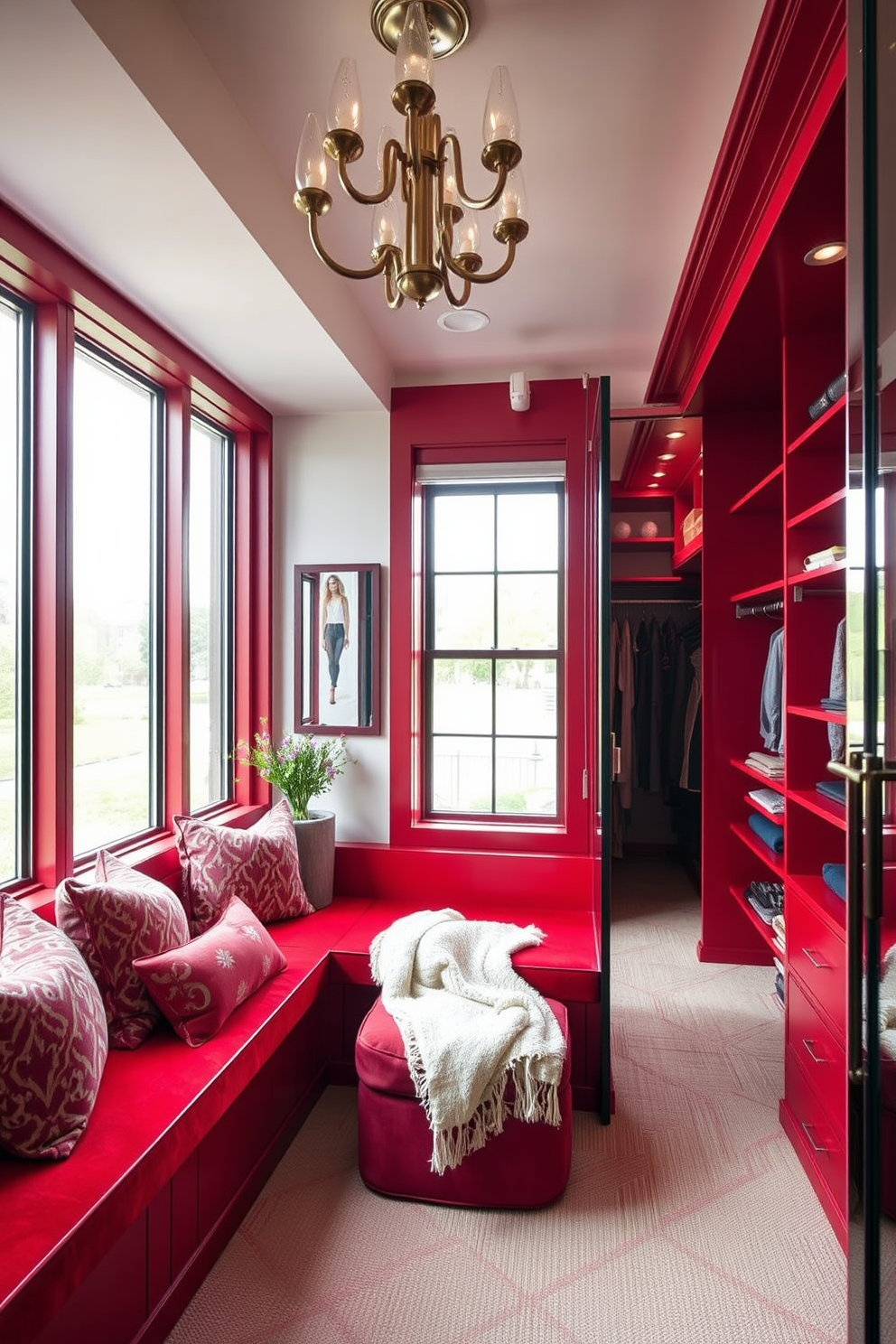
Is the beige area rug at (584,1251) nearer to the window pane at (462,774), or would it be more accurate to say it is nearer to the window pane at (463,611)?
the window pane at (462,774)

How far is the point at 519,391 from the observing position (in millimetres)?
3225

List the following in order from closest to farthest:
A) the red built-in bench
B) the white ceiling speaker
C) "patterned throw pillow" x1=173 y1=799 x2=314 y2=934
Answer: the red built-in bench, "patterned throw pillow" x1=173 y1=799 x2=314 y2=934, the white ceiling speaker

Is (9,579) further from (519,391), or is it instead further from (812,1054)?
(812,1054)

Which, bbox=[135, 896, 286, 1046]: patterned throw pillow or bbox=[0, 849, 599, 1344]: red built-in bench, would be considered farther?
bbox=[135, 896, 286, 1046]: patterned throw pillow

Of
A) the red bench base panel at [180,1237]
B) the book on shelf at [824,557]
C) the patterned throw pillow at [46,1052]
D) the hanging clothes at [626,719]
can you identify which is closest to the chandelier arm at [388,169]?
the book on shelf at [824,557]

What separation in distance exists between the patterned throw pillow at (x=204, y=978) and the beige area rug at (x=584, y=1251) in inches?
20.3

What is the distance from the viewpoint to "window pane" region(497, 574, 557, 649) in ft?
11.3

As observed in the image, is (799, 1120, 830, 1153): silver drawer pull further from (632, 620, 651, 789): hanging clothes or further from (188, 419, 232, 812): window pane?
(632, 620, 651, 789): hanging clothes

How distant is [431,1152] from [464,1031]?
304mm

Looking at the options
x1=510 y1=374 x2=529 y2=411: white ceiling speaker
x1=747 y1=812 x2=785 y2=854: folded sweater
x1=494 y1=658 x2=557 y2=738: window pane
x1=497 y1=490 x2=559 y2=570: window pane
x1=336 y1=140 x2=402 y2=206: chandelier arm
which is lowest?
x1=747 y1=812 x2=785 y2=854: folded sweater

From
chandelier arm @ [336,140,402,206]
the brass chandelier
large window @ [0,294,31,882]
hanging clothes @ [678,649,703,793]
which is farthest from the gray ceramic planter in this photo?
hanging clothes @ [678,649,703,793]

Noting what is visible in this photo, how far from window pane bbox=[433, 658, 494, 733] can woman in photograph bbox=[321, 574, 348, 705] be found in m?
0.46

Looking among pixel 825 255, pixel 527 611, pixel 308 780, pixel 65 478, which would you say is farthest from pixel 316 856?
pixel 825 255

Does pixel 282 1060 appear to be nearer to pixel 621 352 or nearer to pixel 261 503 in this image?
pixel 261 503
